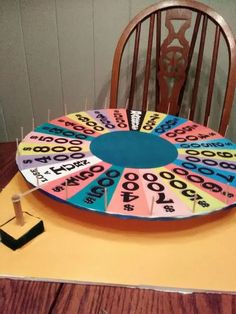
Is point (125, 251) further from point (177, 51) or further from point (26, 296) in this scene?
point (177, 51)

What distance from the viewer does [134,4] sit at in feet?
4.55

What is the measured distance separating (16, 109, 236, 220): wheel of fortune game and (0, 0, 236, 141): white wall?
75 centimetres

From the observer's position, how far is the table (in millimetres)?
410

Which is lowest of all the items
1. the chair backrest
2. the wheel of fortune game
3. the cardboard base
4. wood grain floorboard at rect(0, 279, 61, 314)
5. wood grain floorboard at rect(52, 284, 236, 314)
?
wood grain floorboard at rect(52, 284, 236, 314)

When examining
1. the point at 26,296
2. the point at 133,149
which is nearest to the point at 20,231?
the point at 26,296

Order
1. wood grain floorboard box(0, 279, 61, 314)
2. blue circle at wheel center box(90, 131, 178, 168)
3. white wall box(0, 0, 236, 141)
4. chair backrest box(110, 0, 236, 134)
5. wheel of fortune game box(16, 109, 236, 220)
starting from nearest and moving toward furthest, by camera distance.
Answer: wood grain floorboard box(0, 279, 61, 314), wheel of fortune game box(16, 109, 236, 220), blue circle at wheel center box(90, 131, 178, 168), chair backrest box(110, 0, 236, 134), white wall box(0, 0, 236, 141)

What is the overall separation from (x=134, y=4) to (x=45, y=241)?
4.10 feet

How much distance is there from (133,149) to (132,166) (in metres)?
0.08

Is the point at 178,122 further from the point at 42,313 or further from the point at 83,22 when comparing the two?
the point at 83,22

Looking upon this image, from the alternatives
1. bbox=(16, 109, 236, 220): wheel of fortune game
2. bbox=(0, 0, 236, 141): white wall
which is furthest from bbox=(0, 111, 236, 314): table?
bbox=(0, 0, 236, 141): white wall

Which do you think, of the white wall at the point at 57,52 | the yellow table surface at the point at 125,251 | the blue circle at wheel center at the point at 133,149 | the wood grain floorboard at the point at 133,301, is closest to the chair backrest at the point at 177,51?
the white wall at the point at 57,52

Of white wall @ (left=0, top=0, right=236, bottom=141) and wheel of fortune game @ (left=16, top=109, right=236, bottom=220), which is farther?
white wall @ (left=0, top=0, right=236, bottom=141)

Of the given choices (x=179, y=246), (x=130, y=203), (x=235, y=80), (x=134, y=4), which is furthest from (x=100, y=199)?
(x=134, y=4)

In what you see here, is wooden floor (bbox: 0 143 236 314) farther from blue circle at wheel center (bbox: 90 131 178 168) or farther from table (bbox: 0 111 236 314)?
blue circle at wheel center (bbox: 90 131 178 168)
